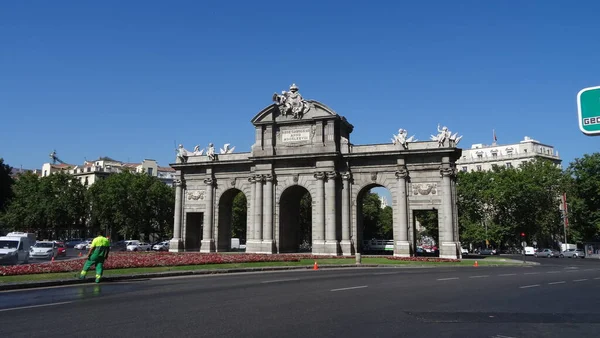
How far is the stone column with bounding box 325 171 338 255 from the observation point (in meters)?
43.2

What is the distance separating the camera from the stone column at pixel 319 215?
4403cm

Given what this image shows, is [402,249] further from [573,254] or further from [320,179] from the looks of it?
[573,254]

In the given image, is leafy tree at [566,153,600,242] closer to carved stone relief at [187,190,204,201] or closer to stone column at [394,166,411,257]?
stone column at [394,166,411,257]

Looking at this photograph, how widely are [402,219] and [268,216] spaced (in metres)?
13.3

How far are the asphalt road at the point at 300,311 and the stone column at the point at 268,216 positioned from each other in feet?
93.0

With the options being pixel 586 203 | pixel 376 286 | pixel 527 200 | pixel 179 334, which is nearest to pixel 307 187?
pixel 376 286

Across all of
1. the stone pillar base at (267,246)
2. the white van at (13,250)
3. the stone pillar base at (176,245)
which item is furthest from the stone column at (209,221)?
the white van at (13,250)

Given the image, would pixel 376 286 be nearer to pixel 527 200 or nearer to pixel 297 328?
pixel 297 328

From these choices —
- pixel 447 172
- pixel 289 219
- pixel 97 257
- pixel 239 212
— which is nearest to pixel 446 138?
pixel 447 172

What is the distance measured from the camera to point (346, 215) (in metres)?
44.5

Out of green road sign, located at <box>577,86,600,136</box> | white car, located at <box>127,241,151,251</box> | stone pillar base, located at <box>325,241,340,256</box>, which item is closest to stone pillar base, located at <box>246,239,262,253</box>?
stone pillar base, located at <box>325,241,340,256</box>

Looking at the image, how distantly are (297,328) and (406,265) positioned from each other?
955 inches

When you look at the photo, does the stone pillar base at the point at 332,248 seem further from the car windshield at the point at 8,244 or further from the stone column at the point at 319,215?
the car windshield at the point at 8,244

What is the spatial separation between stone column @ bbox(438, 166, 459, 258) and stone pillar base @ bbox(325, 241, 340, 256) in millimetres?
9489
